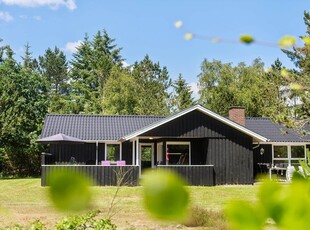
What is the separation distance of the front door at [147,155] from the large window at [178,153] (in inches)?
93.2

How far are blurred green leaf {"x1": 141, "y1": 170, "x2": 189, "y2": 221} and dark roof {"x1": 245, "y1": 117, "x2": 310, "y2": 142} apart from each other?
88.2 ft

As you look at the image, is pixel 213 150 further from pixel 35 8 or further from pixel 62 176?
pixel 35 8

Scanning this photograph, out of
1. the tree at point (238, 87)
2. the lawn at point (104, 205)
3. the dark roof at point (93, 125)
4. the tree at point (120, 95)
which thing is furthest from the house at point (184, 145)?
the tree at point (120, 95)

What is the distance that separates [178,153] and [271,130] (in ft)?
26.0

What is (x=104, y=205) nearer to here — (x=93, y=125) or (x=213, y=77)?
(x=93, y=125)

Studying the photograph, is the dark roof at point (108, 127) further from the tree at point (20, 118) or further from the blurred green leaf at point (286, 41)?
the blurred green leaf at point (286, 41)

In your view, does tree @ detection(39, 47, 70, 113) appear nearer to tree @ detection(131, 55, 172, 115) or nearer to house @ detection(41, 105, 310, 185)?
tree @ detection(131, 55, 172, 115)

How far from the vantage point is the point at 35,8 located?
159 feet

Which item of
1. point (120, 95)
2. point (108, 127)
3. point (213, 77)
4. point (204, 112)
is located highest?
point (213, 77)

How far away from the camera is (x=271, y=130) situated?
Answer: 28.2 meters

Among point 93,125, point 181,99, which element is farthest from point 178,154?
point 181,99

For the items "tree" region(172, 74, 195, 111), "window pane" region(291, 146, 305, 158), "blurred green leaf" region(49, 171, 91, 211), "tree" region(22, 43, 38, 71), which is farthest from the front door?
"tree" region(22, 43, 38, 71)

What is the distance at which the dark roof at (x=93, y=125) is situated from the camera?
84.9 ft

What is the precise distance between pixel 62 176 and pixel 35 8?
51369 mm
